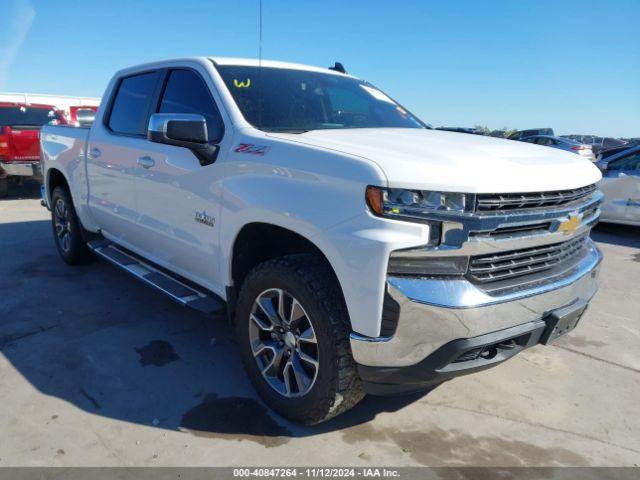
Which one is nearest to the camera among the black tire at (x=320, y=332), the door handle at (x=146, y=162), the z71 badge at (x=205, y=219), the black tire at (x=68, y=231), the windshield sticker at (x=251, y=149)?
the black tire at (x=320, y=332)

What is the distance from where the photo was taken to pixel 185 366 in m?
3.30

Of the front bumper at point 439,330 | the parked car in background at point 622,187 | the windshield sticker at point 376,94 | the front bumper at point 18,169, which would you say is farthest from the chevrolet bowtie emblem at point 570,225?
the front bumper at point 18,169

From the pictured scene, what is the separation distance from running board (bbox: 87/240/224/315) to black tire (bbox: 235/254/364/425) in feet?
1.92

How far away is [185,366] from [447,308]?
198 cm

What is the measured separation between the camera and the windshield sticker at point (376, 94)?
400cm

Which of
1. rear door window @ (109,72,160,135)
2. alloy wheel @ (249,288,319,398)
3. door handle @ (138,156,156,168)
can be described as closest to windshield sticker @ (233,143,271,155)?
alloy wheel @ (249,288,319,398)

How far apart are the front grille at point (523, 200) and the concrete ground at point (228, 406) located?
126 cm

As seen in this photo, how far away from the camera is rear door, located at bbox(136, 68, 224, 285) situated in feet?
9.82

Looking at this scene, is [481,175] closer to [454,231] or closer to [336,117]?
[454,231]

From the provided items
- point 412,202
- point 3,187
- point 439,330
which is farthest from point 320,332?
point 3,187

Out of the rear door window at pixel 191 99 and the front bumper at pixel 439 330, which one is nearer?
the front bumper at pixel 439 330

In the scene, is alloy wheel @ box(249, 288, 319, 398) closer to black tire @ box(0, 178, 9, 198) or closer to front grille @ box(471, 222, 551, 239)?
front grille @ box(471, 222, 551, 239)

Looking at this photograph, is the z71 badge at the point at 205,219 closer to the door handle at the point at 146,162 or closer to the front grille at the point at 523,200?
the door handle at the point at 146,162

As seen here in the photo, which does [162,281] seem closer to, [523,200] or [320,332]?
[320,332]
